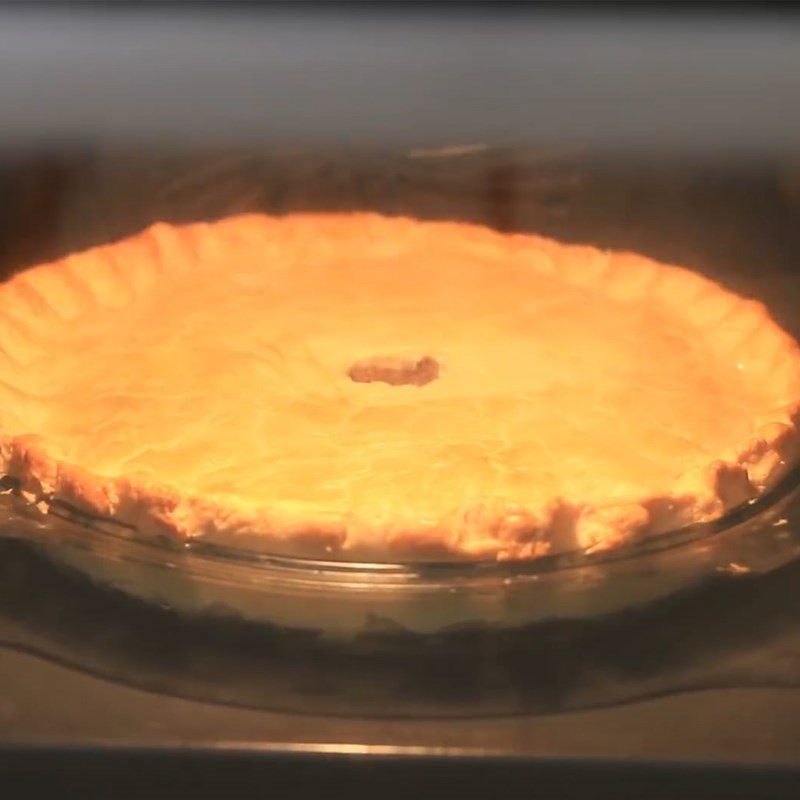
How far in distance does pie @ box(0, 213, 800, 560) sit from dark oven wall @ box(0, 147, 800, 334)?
0.02m

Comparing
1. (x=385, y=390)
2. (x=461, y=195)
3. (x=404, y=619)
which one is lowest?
(x=404, y=619)

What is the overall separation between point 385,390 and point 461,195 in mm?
327

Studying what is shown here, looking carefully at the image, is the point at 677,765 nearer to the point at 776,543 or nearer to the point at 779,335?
the point at 776,543

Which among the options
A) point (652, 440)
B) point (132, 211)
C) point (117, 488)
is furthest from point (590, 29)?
point (132, 211)

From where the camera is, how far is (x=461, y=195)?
1192mm

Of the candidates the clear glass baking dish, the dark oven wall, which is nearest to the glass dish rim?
the clear glass baking dish

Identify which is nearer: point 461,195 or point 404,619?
point 404,619

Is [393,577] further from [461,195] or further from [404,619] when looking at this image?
[461,195]

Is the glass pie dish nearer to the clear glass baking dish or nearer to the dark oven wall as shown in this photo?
the clear glass baking dish

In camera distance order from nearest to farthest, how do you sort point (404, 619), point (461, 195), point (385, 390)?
1. point (404, 619)
2. point (385, 390)
3. point (461, 195)

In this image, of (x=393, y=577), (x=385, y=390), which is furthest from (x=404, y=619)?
(x=385, y=390)

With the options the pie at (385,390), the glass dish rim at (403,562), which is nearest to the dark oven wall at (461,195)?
the pie at (385,390)

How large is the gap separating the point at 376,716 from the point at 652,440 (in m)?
0.35

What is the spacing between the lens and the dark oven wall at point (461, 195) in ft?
2.89
